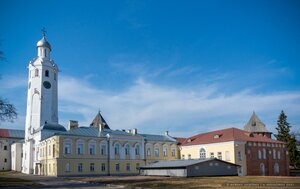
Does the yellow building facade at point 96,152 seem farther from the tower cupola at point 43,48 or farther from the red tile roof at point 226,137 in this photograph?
the tower cupola at point 43,48

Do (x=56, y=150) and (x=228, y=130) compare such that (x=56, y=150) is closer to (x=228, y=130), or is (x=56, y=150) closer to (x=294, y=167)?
(x=228, y=130)

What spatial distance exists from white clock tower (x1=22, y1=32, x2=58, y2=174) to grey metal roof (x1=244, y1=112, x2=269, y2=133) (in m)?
41.9

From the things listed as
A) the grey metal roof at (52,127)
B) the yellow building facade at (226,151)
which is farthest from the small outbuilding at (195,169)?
the grey metal roof at (52,127)

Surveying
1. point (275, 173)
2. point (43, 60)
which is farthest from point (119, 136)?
point (275, 173)

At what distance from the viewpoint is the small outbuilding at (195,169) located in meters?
42.9

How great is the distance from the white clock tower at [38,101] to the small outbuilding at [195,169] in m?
25.2

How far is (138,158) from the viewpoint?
59.4m

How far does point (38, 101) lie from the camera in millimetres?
62875

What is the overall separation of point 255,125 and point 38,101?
46471mm

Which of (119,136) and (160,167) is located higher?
(119,136)

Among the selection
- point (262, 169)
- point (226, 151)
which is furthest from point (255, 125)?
point (226, 151)

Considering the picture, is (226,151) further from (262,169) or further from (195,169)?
(195,169)

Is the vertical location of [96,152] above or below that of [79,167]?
above

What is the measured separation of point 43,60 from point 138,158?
1070 inches
